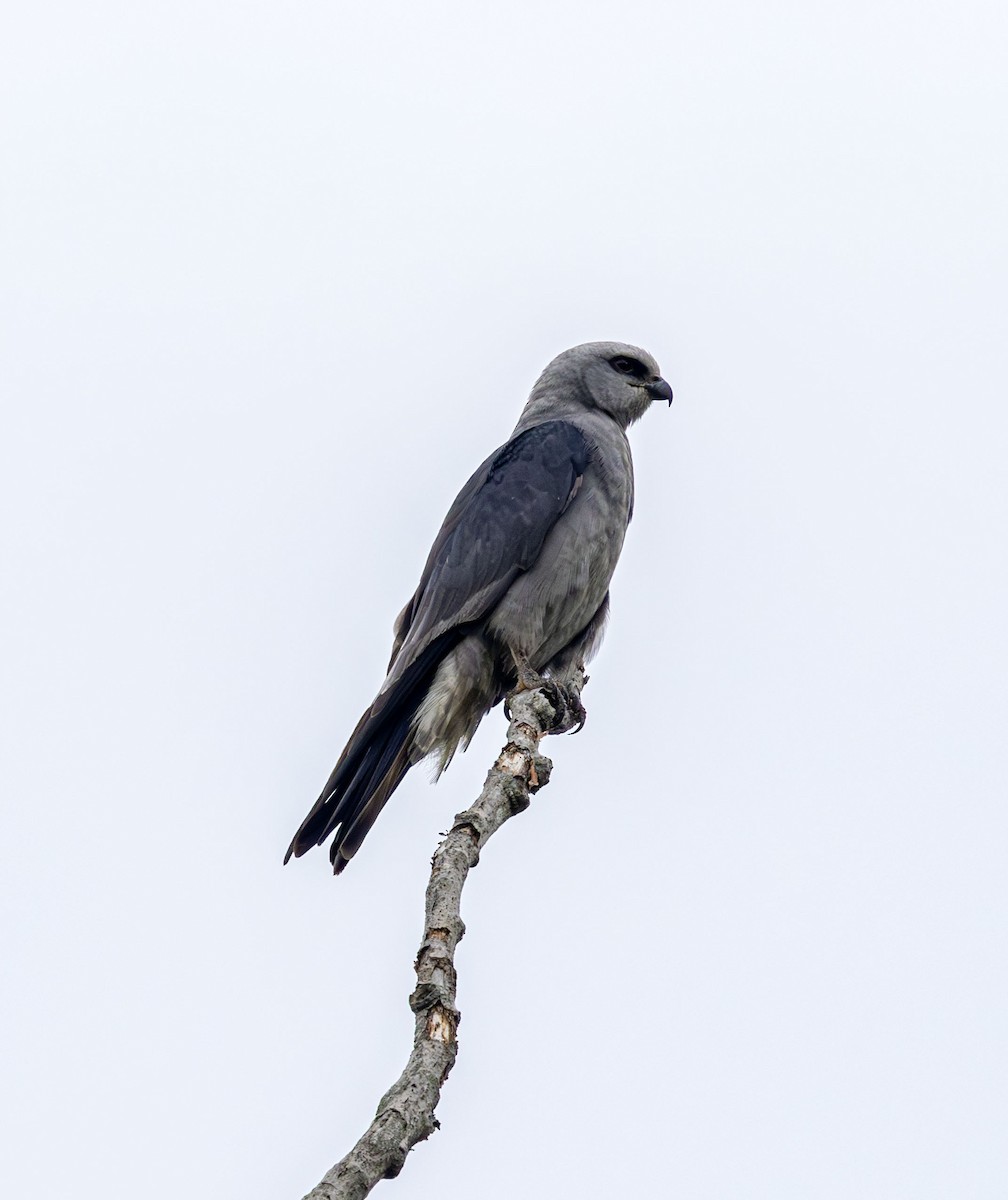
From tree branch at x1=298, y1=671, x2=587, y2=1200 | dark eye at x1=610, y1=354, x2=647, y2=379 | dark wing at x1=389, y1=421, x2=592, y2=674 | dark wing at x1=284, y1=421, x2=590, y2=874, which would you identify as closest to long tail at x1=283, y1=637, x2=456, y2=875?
dark wing at x1=284, y1=421, x2=590, y2=874

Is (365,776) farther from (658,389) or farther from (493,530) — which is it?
(658,389)

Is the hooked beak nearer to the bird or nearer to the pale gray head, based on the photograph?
the pale gray head

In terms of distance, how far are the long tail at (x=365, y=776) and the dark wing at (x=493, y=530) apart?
0.80ft

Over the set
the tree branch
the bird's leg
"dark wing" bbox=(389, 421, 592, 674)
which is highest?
"dark wing" bbox=(389, 421, 592, 674)

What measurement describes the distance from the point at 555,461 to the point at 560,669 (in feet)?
3.04

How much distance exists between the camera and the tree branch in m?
2.26

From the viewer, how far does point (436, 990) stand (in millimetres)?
2705

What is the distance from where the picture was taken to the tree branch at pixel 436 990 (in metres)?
2.26

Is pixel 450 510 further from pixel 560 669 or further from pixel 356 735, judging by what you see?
pixel 356 735

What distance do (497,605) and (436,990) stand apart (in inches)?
135

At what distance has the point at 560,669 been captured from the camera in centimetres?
652

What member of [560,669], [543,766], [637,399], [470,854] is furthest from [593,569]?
[470,854]

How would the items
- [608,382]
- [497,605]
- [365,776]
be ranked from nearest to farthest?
1. [365,776]
2. [497,605]
3. [608,382]

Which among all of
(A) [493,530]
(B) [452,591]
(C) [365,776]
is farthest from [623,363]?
(C) [365,776]
